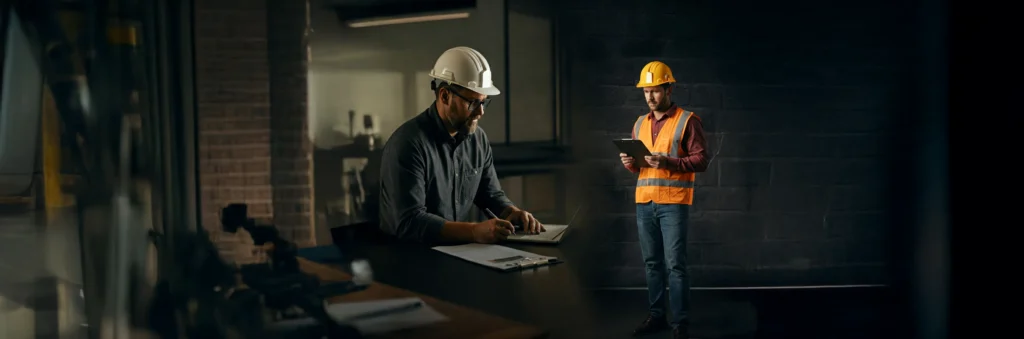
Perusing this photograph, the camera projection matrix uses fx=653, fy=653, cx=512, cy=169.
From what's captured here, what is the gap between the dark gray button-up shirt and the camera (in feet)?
4.88

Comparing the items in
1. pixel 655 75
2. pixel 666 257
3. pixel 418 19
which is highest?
pixel 418 19

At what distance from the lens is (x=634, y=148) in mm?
1450

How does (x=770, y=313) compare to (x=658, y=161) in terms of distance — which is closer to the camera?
Answer: (x=658, y=161)

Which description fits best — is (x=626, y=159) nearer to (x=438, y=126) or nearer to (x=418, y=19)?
(x=438, y=126)

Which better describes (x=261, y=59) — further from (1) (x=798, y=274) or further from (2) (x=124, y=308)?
(1) (x=798, y=274)

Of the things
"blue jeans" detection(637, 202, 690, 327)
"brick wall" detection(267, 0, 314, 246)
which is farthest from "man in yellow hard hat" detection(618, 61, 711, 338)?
"brick wall" detection(267, 0, 314, 246)

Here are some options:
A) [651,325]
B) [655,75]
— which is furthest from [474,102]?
[651,325]

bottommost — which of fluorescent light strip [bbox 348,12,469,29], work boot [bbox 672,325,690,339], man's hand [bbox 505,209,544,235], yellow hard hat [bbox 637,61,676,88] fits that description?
work boot [bbox 672,325,690,339]

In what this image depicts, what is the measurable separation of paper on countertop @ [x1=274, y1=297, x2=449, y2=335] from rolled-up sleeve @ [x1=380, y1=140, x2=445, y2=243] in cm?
15

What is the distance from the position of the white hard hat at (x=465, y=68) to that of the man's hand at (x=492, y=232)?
30 centimetres

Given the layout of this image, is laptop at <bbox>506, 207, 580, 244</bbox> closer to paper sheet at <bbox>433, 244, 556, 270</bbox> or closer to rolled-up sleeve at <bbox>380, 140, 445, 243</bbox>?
paper sheet at <bbox>433, 244, 556, 270</bbox>

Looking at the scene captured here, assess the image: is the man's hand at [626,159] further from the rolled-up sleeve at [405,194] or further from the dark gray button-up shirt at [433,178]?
the rolled-up sleeve at [405,194]

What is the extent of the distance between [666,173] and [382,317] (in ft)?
2.40

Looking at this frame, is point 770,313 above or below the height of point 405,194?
→ below
